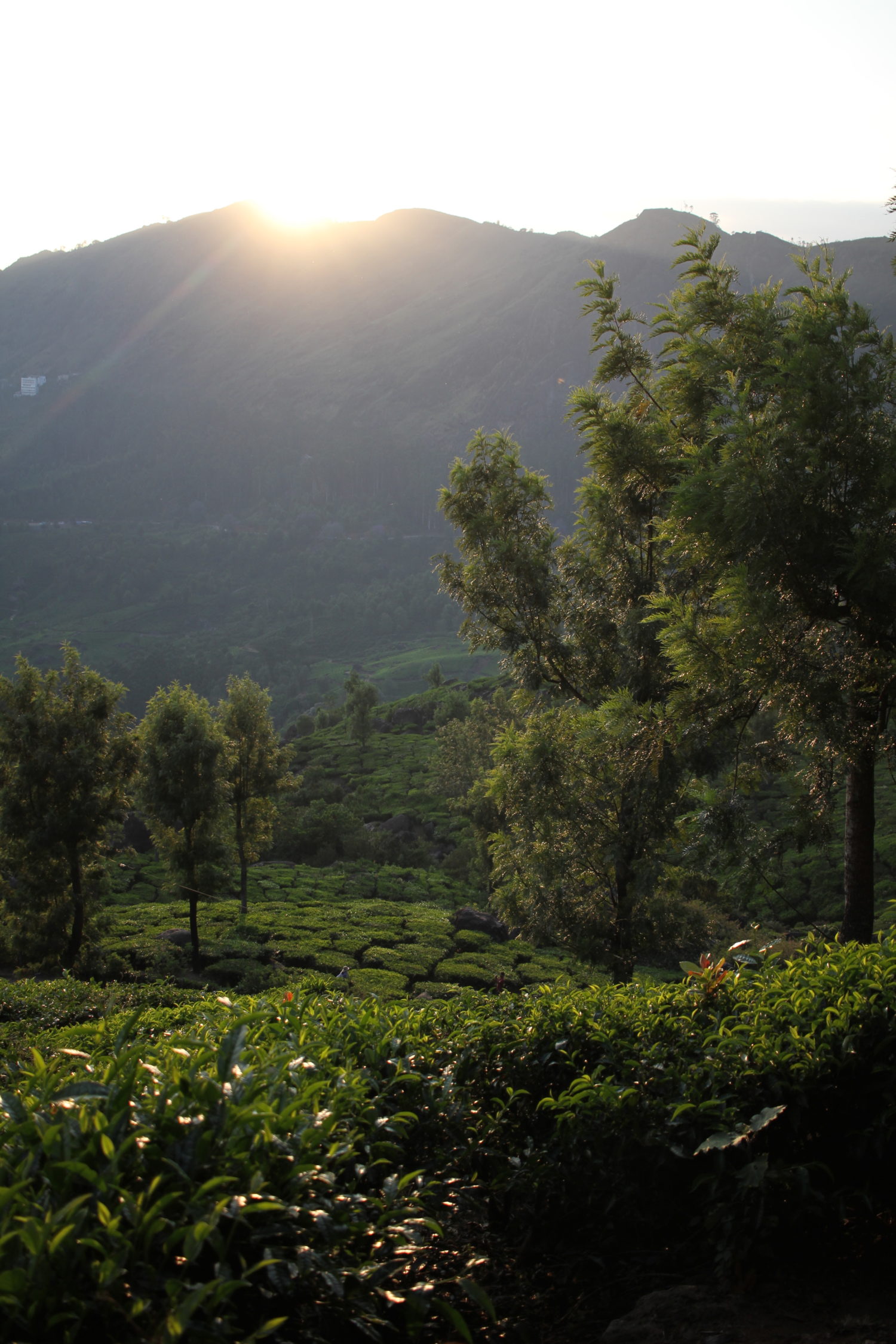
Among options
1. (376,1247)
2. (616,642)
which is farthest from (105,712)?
(376,1247)

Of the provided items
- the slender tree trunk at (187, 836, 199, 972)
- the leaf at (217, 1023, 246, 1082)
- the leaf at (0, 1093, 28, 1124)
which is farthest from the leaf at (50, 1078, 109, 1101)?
the slender tree trunk at (187, 836, 199, 972)

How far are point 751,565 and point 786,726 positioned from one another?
165 cm

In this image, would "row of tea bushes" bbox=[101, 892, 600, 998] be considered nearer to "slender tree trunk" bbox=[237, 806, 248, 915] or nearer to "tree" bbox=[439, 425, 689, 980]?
"slender tree trunk" bbox=[237, 806, 248, 915]

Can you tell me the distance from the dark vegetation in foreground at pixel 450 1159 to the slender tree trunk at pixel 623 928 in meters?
7.90

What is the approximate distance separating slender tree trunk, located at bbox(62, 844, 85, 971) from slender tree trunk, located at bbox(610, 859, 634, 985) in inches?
465

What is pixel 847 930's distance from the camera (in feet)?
25.8

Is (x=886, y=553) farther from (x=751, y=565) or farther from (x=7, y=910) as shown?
(x=7, y=910)

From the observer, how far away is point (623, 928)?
485 inches

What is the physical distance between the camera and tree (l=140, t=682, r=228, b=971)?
18781 mm

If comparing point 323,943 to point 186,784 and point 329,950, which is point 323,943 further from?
point 186,784

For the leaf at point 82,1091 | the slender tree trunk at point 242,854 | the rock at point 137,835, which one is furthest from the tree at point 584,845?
the rock at point 137,835

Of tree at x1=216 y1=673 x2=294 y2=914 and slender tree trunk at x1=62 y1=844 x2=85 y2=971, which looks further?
tree at x1=216 y1=673 x2=294 y2=914

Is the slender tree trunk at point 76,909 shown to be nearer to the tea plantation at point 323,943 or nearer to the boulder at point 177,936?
the tea plantation at point 323,943

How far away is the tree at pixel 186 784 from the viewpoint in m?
18.8
